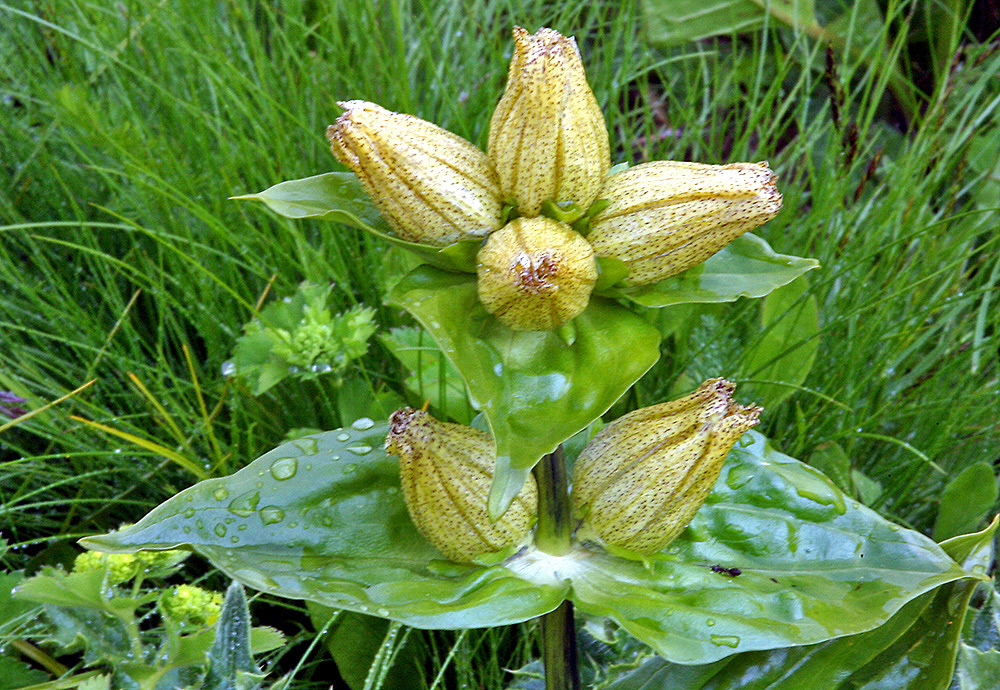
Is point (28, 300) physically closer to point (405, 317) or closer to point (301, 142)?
point (301, 142)

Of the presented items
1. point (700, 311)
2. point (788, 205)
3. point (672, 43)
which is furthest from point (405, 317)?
point (672, 43)

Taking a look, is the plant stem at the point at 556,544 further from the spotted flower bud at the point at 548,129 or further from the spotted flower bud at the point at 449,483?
the spotted flower bud at the point at 548,129

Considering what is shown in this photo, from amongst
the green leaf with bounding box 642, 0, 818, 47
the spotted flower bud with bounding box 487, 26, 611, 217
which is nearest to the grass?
the green leaf with bounding box 642, 0, 818, 47

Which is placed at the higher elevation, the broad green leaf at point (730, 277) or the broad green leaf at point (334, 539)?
the broad green leaf at point (730, 277)

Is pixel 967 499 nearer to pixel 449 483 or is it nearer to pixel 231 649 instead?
pixel 449 483

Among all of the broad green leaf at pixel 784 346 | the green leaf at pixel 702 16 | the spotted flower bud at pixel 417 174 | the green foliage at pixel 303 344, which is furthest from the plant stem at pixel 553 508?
the green leaf at pixel 702 16

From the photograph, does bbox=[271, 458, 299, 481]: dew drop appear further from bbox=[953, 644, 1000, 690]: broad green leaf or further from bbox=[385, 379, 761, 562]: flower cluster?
bbox=[953, 644, 1000, 690]: broad green leaf
